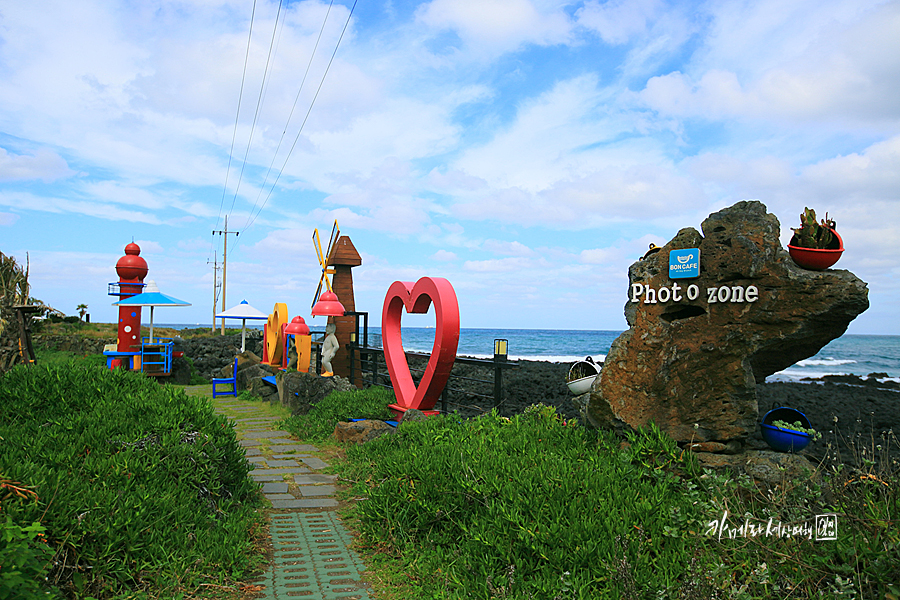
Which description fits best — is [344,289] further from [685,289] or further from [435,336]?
[685,289]

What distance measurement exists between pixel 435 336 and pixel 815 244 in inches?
167

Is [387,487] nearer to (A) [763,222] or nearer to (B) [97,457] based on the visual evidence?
(B) [97,457]

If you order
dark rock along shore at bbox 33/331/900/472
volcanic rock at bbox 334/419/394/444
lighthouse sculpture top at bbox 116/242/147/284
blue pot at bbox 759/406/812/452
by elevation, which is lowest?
dark rock along shore at bbox 33/331/900/472

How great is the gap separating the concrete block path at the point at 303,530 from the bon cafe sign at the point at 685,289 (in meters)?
3.01

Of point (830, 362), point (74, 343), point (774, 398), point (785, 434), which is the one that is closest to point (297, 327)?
point (785, 434)

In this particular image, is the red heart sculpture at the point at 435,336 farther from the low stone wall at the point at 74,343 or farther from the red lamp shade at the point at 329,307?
the low stone wall at the point at 74,343

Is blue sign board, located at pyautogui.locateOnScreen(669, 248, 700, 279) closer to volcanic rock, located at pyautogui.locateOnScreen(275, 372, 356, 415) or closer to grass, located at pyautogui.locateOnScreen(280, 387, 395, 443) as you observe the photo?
grass, located at pyautogui.locateOnScreen(280, 387, 395, 443)

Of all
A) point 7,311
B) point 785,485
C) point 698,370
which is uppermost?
point 7,311

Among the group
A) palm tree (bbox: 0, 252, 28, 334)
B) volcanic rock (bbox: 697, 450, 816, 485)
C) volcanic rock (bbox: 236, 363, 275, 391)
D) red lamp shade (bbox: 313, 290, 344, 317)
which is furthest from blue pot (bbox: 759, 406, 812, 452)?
volcanic rock (bbox: 236, 363, 275, 391)

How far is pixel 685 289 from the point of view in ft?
14.6

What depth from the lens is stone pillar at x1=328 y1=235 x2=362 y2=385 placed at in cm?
1165

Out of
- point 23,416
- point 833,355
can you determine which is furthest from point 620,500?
point 833,355

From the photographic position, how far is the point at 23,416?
452cm

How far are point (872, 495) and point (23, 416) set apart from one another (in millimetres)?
5991
